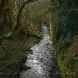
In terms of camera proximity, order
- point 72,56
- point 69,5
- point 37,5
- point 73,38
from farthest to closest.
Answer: point 37,5 → point 69,5 → point 73,38 → point 72,56

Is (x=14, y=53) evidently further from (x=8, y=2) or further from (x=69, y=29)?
(x=8, y=2)

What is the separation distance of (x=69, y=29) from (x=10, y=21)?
2900mm

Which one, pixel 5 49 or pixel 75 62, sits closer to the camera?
pixel 75 62

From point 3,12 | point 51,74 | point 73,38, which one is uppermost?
point 3,12

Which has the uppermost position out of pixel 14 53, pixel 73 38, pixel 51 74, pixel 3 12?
pixel 3 12

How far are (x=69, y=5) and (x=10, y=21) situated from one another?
2774 millimetres

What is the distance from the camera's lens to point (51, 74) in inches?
270

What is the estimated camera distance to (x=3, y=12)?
829 centimetres

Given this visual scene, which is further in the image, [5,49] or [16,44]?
[16,44]

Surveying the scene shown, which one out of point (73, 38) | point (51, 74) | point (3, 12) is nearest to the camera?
point (73, 38)

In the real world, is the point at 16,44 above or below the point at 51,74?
above

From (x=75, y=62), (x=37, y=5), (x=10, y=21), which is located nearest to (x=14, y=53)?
(x=75, y=62)

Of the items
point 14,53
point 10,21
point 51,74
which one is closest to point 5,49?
point 14,53

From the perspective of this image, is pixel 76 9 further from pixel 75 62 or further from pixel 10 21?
pixel 10 21
